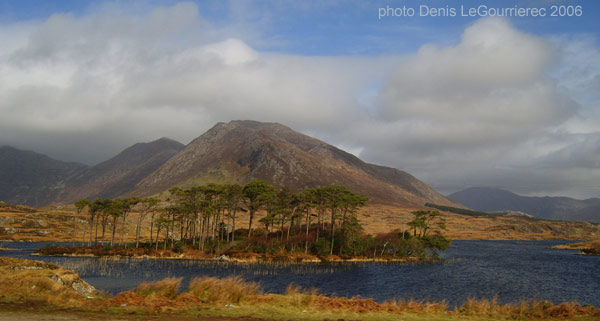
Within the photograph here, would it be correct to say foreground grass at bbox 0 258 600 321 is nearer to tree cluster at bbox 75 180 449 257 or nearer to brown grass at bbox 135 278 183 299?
brown grass at bbox 135 278 183 299

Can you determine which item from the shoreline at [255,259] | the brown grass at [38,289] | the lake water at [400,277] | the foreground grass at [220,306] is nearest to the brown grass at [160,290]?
the foreground grass at [220,306]

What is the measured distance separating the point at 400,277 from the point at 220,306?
160ft

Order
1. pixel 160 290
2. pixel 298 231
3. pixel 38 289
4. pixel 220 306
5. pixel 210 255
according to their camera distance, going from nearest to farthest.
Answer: pixel 220 306, pixel 38 289, pixel 160 290, pixel 210 255, pixel 298 231

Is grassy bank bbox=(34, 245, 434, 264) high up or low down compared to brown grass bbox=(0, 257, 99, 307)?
down

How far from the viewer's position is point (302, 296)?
84.9 feet

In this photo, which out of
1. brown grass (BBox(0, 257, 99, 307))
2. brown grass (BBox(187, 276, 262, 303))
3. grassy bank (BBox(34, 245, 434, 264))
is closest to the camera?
brown grass (BBox(0, 257, 99, 307))

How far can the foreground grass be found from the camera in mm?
21141

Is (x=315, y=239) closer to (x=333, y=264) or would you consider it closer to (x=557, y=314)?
(x=333, y=264)

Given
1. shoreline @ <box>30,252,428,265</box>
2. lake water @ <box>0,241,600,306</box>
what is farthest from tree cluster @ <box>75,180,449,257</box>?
lake water @ <box>0,241,600,306</box>

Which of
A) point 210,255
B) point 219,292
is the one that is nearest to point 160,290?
point 219,292

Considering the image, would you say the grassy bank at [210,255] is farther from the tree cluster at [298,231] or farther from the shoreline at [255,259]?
the tree cluster at [298,231]

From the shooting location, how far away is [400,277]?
2569 inches

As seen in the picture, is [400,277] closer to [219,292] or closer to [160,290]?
[219,292]

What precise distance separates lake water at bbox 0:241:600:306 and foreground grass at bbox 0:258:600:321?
20303 mm
